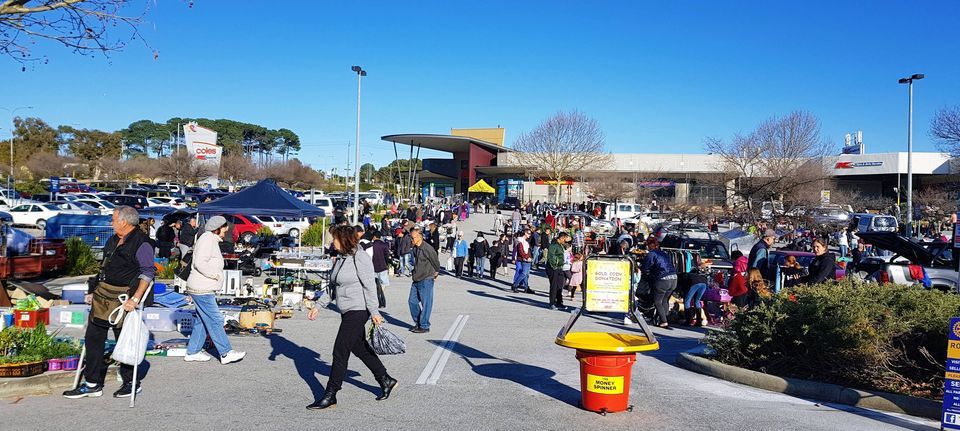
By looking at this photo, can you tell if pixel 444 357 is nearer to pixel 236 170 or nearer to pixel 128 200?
pixel 128 200

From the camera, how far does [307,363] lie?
31.3 feet

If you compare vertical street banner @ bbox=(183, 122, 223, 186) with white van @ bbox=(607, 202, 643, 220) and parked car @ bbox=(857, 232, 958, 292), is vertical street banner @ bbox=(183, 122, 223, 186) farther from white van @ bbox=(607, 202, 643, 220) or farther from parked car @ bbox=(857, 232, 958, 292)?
parked car @ bbox=(857, 232, 958, 292)

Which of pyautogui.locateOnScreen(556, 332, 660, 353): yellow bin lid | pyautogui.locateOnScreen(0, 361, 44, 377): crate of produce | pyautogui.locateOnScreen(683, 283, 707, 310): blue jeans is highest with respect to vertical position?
pyautogui.locateOnScreen(556, 332, 660, 353): yellow bin lid

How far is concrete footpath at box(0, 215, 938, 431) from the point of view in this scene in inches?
271

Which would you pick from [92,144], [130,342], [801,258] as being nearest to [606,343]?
[130,342]

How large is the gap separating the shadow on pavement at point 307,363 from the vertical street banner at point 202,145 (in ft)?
191

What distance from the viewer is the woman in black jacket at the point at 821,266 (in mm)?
12148

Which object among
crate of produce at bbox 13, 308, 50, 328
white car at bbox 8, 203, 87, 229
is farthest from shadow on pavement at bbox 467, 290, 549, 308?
white car at bbox 8, 203, 87, 229

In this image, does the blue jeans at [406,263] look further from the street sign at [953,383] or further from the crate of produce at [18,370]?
the street sign at [953,383]

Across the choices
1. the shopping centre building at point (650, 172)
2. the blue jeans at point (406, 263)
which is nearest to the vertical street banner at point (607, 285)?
the blue jeans at point (406, 263)

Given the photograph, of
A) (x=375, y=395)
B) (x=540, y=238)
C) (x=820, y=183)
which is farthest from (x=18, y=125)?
(x=375, y=395)

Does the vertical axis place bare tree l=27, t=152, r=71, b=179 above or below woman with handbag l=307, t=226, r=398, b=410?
above

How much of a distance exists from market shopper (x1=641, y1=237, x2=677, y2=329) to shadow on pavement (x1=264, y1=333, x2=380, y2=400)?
238 inches

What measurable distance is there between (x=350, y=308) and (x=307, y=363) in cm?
261
